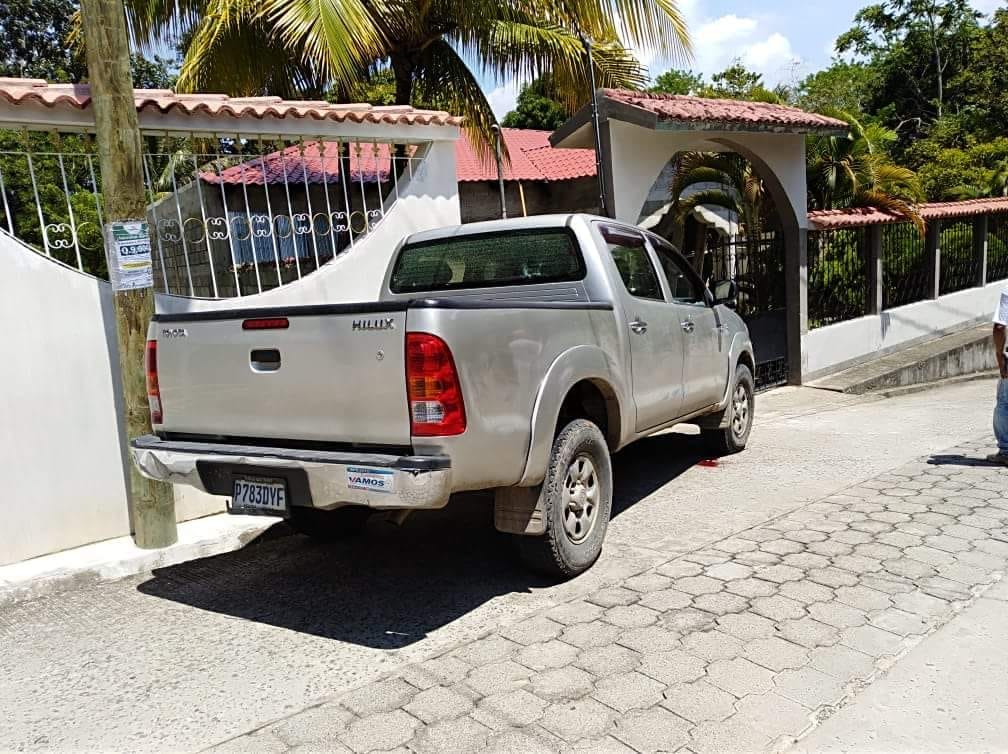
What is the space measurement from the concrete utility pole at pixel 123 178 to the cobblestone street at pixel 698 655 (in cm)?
249

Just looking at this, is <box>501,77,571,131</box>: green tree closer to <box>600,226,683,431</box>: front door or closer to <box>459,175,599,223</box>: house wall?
<box>459,175,599,223</box>: house wall

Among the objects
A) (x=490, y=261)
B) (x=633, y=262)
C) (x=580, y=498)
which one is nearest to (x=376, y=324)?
(x=580, y=498)

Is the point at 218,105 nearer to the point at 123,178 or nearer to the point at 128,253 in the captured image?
the point at 123,178

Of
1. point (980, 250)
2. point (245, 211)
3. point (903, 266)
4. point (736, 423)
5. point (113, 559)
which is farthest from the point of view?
point (980, 250)

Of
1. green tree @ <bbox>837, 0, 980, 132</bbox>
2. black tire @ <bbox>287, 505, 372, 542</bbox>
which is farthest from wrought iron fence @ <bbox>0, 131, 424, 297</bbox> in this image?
green tree @ <bbox>837, 0, 980, 132</bbox>

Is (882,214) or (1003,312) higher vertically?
(882,214)

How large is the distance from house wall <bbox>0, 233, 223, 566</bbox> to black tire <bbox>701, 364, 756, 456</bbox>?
15.4 feet

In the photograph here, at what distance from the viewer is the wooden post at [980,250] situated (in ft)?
54.6

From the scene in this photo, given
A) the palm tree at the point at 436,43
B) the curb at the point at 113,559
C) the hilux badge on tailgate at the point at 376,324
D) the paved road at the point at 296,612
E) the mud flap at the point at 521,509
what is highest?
the palm tree at the point at 436,43

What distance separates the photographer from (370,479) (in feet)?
11.4

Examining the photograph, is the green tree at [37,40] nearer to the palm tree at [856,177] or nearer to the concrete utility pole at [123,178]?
the palm tree at [856,177]

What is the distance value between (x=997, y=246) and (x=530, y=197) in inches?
407

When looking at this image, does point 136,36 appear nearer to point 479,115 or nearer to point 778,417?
point 479,115

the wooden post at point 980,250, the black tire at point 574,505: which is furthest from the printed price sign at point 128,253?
the wooden post at point 980,250
